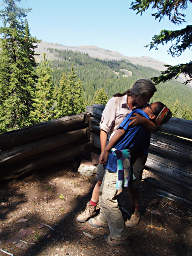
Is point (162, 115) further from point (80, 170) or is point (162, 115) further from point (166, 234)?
point (80, 170)

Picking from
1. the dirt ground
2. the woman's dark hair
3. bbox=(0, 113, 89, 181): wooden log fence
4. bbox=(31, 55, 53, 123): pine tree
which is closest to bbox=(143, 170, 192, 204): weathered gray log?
the dirt ground

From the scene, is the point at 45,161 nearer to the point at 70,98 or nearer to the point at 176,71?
the point at 176,71

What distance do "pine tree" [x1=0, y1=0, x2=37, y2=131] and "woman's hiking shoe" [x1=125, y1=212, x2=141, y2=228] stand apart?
22.9 meters

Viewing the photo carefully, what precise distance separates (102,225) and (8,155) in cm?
207

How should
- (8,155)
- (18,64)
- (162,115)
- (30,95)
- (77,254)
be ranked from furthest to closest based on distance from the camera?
(30,95) < (18,64) < (8,155) < (77,254) < (162,115)

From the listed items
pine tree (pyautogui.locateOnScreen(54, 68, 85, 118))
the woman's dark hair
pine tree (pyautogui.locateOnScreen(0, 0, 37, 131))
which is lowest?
pine tree (pyautogui.locateOnScreen(54, 68, 85, 118))

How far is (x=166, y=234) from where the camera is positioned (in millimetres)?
3244

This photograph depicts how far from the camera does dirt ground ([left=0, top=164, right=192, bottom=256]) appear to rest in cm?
283

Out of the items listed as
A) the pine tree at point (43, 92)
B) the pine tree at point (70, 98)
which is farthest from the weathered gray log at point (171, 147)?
the pine tree at point (70, 98)

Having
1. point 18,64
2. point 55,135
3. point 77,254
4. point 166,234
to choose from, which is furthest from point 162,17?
point 18,64

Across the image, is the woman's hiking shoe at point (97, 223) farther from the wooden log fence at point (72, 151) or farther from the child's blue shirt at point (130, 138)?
the wooden log fence at point (72, 151)

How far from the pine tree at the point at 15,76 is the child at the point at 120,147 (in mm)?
23149

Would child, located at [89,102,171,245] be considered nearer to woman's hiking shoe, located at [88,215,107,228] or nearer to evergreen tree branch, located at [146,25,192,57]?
woman's hiking shoe, located at [88,215,107,228]

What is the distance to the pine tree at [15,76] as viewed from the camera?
23562 millimetres
